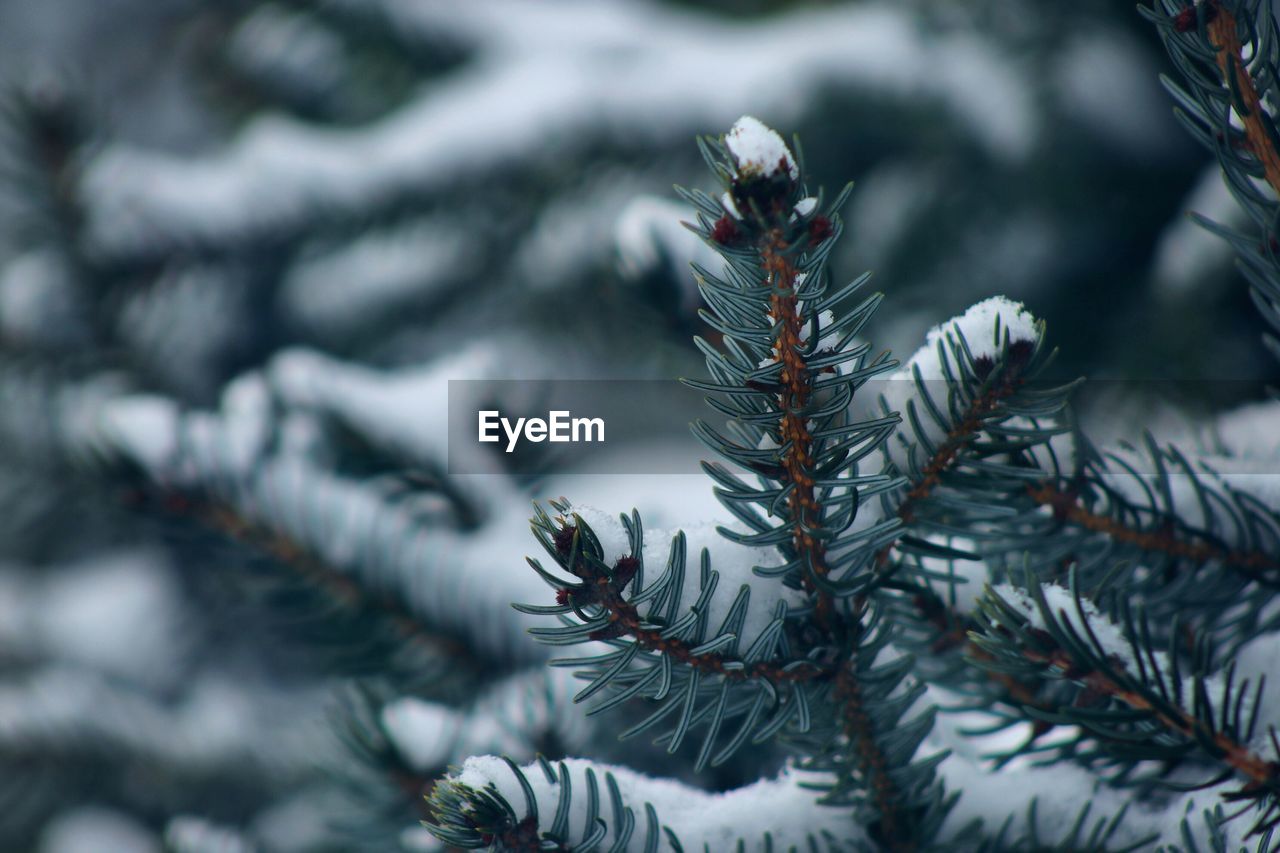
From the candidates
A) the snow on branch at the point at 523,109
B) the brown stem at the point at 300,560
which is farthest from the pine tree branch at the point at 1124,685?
Answer: the snow on branch at the point at 523,109

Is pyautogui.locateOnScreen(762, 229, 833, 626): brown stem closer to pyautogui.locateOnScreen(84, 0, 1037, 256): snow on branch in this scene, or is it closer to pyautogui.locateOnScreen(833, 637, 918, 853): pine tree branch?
pyautogui.locateOnScreen(833, 637, 918, 853): pine tree branch

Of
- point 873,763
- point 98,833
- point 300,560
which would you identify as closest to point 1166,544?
point 873,763

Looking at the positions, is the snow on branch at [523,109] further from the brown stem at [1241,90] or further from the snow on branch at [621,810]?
the snow on branch at [621,810]

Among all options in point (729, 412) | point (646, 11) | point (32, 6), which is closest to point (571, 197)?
point (646, 11)

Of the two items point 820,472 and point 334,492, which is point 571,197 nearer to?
point 334,492

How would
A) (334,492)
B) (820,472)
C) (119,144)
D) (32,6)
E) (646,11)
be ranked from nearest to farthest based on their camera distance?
1. (820,472)
2. (334,492)
3. (119,144)
4. (646,11)
5. (32,6)

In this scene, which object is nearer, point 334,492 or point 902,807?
point 902,807
